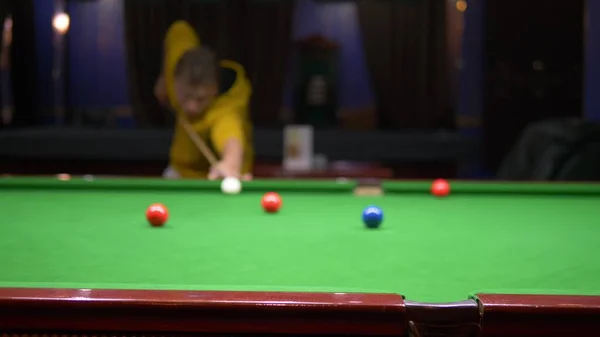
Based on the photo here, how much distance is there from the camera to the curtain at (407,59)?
7.56m

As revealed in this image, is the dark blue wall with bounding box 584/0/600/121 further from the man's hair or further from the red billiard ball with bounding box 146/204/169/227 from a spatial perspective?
the red billiard ball with bounding box 146/204/169/227

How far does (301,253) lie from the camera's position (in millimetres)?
1571

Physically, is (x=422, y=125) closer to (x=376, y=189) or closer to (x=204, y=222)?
(x=376, y=189)

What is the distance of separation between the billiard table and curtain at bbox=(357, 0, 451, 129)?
507cm

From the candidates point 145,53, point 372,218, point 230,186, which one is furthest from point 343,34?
point 372,218

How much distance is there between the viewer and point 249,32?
25.5 ft

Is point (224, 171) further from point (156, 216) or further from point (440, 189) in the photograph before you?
point (156, 216)

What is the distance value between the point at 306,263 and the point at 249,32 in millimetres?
6534

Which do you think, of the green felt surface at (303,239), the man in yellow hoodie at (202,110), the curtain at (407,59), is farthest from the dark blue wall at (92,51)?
the green felt surface at (303,239)

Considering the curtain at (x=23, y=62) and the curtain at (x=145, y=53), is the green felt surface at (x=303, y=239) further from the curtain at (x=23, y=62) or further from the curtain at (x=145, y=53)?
the curtain at (x=23, y=62)

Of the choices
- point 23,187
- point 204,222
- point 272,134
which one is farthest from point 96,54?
point 204,222

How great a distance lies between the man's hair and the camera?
3.77m

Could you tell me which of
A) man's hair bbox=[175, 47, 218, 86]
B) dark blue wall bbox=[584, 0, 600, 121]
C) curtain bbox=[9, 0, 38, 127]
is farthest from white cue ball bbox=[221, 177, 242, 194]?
curtain bbox=[9, 0, 38, 127]

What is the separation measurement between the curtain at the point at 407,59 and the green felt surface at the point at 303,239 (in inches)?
200
